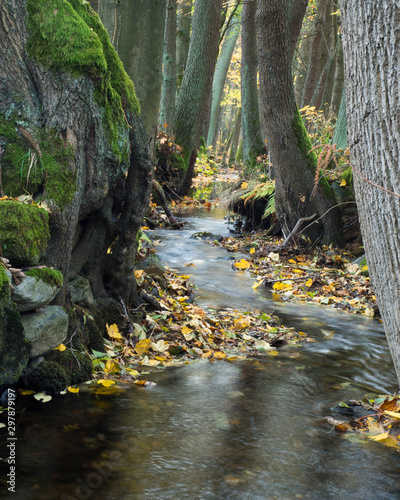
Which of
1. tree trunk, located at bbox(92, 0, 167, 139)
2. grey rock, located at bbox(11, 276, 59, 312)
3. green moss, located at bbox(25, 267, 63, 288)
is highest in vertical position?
tree trunk, located at bbox(92, 0, 167, 139)

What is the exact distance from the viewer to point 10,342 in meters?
2.97

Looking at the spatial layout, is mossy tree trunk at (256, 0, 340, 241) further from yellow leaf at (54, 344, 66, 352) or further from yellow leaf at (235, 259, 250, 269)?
yellow leaf at (54, 344, 66, 352)

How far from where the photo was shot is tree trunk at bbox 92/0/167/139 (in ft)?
22.2

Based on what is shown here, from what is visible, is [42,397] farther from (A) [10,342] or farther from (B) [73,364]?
(A) [10,342]

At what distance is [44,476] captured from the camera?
2420mm

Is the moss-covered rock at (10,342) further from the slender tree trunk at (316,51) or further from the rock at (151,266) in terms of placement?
the slender tree trunk at (316,51)

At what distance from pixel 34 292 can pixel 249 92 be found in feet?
49.1

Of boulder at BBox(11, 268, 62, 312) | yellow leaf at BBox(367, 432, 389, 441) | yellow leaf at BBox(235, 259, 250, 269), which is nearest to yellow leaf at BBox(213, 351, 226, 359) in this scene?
yellow leaf at BBox(367, 432, 389, 441)

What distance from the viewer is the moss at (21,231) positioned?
3027 mm

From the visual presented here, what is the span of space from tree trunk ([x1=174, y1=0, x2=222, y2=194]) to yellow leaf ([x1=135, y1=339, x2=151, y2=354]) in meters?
10.5

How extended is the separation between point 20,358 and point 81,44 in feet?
7.70

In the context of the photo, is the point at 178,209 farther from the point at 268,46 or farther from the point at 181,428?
the point at 181,428

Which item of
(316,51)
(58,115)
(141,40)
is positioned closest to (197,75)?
(141,40)

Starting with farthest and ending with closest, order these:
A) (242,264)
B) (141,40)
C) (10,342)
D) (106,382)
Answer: (242,264) < (141,40) < (106,382) < (10,342)
